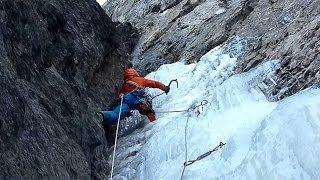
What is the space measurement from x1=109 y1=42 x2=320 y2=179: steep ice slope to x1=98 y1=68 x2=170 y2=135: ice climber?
242 mm

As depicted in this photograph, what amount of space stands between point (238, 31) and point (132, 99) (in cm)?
258

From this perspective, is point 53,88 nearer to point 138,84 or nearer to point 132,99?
point 132,99

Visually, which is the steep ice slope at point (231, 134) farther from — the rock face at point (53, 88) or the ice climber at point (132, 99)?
the rock face at point (53, 88)

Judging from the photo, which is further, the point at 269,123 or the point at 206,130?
the point at 206,130

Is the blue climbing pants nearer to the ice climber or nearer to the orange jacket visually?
the ice climber

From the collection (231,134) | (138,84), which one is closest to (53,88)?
(231,134)

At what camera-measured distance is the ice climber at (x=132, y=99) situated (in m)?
6.69

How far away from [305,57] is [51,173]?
3.27 meters

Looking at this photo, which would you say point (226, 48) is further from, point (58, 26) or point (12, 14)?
point (12, 14)

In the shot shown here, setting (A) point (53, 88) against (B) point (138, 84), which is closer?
(A) point (53, 88)

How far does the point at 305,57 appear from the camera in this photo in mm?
5996

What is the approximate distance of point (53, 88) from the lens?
5.46 m

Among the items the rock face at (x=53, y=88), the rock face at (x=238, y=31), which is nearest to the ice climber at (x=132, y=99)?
the rock face at (x=53, y=88)

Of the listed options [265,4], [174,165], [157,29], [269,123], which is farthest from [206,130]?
[157,29]
